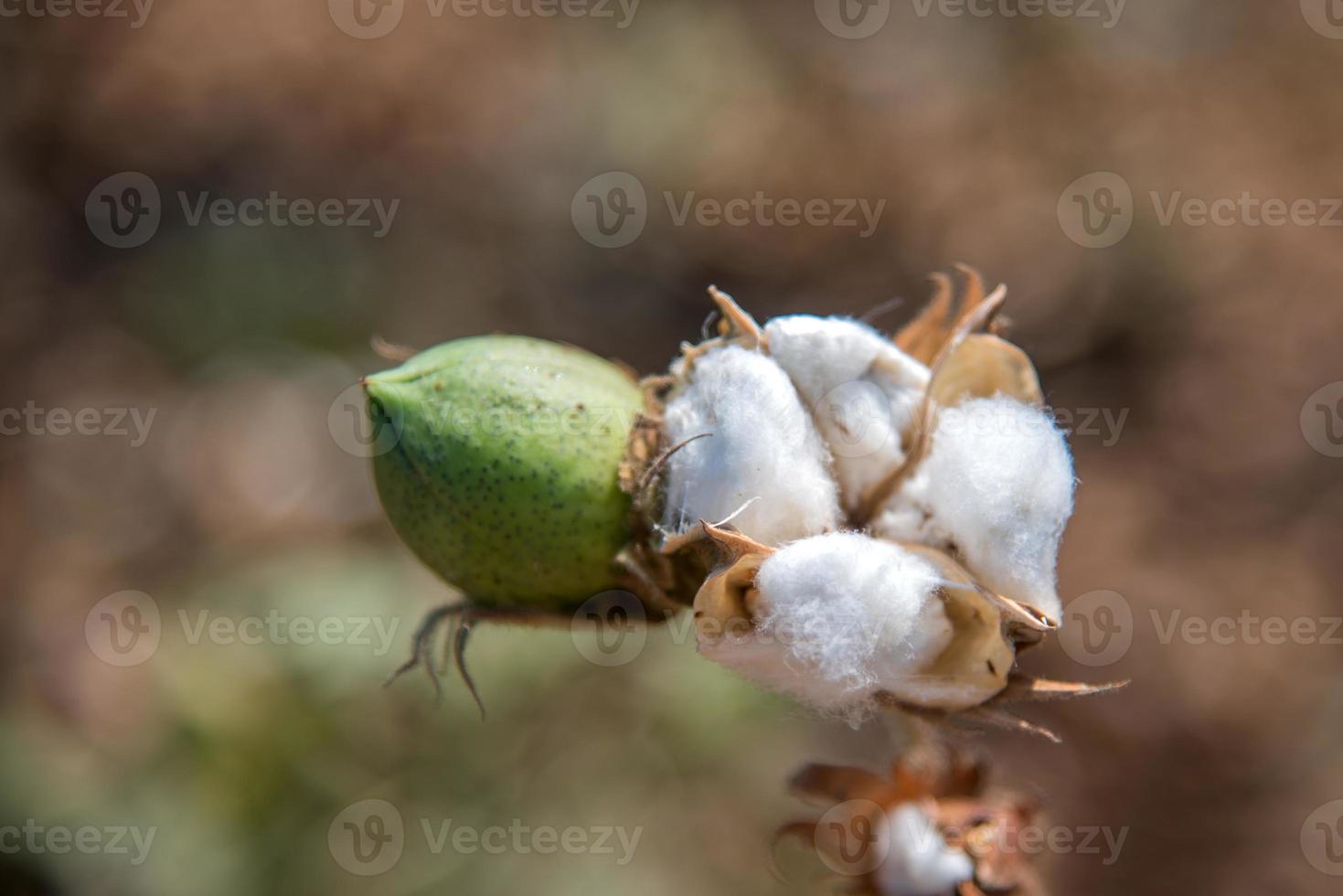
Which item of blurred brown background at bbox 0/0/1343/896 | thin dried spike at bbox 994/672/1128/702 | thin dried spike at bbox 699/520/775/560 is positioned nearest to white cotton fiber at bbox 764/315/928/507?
thin dried spike at bbox 699/520/775/560

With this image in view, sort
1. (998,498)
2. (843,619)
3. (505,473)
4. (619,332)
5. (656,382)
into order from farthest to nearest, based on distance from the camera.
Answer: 1. (619,332)
2. (656,382)
3. (505,473)
4. (998,498)
5. (843,619)

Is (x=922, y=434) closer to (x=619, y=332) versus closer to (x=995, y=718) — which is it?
(x=995, y=718)

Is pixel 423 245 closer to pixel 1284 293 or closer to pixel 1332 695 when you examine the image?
pixel 1284 293

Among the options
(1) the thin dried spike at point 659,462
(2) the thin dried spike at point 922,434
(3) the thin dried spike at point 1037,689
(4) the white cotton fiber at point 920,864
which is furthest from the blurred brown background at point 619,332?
(3) the thin dried spike at point 1037,689

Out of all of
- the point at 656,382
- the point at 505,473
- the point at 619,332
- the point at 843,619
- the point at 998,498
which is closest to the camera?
the point at 843,619

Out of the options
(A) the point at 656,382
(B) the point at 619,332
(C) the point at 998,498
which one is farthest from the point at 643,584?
(B) the point at 619,332

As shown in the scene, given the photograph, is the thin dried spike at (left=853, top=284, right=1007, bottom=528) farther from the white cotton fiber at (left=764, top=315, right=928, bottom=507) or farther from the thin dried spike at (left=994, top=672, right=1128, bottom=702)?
the thin dried spike at (left=994, top=672, right=1128, bottom=702)
